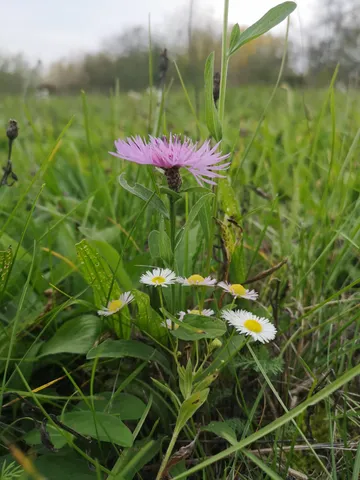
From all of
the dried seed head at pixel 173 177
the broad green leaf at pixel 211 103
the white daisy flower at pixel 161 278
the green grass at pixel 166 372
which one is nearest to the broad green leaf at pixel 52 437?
the green grass at pixel 166 372

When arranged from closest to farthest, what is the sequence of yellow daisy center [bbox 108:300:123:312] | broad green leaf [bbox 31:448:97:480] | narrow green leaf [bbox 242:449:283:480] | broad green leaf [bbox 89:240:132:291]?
narrow green leaf [bbox 242:449:283:480] → broad green leaf [bbox 31:448:97:480] → yellow daisy center [bbox 108:300:123:312] → broad green leaf [bbox 89:240:132:291]

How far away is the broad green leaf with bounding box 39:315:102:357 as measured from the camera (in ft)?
2.37

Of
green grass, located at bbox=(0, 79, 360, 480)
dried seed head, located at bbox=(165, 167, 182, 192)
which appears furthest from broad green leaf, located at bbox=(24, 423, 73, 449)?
dried seed head, located at bbox=(165, 167, 182, 192)

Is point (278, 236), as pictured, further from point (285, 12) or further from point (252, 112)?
point (252, 112)

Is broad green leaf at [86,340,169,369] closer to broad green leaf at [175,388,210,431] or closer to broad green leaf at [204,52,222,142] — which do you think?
broad green leaf at [175,388,210,431]

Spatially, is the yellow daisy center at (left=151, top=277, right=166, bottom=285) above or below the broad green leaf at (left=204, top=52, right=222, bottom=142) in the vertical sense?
below

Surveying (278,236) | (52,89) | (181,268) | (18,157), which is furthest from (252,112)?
(181,268)

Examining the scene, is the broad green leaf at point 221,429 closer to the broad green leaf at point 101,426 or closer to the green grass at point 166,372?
the green grass at point 166,372

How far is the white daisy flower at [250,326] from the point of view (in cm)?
63

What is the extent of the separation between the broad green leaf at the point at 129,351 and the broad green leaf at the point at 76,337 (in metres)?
0.07

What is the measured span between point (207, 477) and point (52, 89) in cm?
216

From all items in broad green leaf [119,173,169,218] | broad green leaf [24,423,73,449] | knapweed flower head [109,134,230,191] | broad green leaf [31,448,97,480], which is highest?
knapweed flower head [109,134,230,191]

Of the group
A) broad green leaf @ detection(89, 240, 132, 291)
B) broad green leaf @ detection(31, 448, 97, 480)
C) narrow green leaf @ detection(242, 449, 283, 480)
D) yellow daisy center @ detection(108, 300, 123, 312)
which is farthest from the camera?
broad green leaf @ detection(89, 240, 132, 291)

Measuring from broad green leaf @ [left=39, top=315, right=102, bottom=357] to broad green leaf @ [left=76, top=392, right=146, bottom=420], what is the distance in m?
0.08
